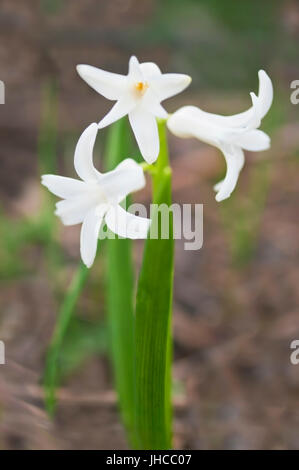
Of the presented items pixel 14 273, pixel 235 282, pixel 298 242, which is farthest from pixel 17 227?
pixel 298 242

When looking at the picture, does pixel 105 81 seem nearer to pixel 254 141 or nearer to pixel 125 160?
pixel 125 160

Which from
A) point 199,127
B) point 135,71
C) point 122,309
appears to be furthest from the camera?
point 122,309

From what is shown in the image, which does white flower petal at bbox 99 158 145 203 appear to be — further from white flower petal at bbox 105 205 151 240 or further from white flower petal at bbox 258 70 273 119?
white flower petal at bbox 258 70 273 119

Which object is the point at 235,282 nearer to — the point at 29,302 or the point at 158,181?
the point at 29,302

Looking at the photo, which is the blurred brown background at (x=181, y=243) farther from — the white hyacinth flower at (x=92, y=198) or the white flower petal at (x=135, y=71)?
the white flower petal at (x=135, y=71)

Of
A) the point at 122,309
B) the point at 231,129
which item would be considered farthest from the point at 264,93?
the point at 122,309

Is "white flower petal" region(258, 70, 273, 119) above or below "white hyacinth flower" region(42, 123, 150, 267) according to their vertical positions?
above

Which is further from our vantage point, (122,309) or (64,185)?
(122,309)

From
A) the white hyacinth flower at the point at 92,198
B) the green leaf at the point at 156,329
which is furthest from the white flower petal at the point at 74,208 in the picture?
the green leaf at the point at 156,329

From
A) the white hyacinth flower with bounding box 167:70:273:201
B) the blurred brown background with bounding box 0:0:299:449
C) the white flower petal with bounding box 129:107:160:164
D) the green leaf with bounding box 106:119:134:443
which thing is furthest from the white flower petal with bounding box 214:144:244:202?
the blurred brown background with bounding box 0:0:299:449
